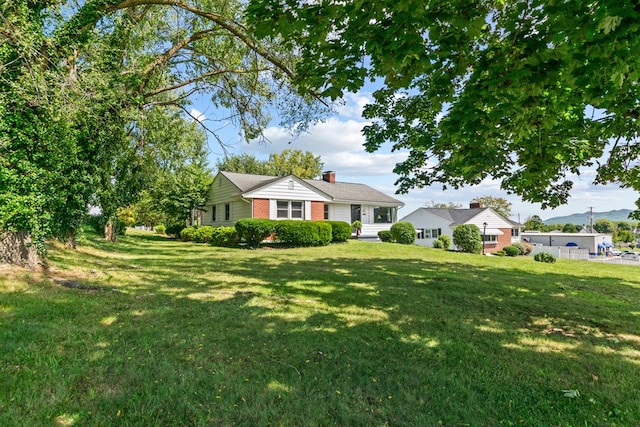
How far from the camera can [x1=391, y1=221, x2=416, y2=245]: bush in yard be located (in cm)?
2295

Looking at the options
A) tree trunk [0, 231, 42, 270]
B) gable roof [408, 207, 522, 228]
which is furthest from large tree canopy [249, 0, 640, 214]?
gable roof [408, 207, 522, 228]

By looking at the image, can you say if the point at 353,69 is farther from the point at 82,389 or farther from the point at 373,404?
the point at 82,389

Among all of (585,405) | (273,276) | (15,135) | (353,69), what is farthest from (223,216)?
(585,405)

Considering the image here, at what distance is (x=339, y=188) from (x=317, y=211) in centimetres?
498

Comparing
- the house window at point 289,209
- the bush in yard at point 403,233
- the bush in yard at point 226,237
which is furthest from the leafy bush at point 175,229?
the bush in yard at point 403,233

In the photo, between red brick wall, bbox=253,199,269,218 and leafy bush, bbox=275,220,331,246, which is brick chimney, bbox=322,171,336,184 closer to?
red brick wall, bbox=253,199,269,218

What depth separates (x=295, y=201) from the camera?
21859mm

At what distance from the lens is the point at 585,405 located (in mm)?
2705

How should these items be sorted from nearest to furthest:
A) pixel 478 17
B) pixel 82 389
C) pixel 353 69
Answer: pixel 82 389
pixel 478 17
pixel 353 69

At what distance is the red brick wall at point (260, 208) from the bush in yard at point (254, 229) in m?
2.47

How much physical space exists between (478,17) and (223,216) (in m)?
21.6

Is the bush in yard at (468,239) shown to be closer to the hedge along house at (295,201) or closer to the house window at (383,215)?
the hedge along house at (295,201)

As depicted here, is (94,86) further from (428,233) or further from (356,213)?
(428,233)

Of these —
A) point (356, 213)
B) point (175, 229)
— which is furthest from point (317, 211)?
point (175, 229)
